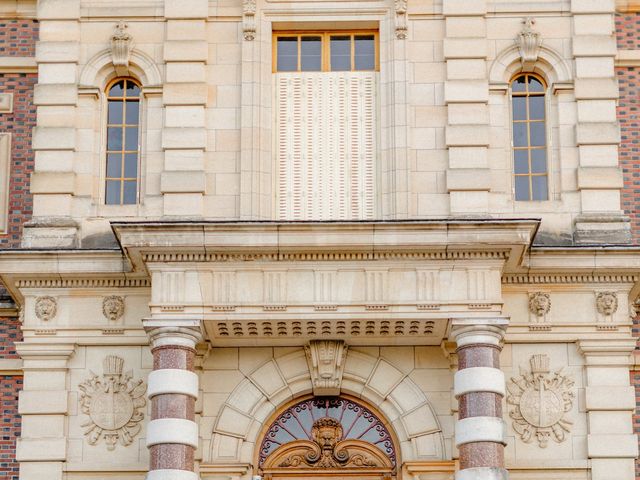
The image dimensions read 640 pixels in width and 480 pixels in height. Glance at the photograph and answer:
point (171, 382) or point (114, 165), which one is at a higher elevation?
point (114, 165)

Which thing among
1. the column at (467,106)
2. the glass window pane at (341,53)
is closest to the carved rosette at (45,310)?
the glass window pane at (341,53)

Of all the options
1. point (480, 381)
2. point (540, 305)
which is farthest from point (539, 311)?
point (480, 381)

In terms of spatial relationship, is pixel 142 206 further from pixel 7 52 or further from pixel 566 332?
pixel 566 332

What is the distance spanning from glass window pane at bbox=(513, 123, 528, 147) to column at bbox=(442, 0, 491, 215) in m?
0.67

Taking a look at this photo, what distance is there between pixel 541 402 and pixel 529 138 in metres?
4.03

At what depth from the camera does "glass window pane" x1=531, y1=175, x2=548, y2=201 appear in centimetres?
2561

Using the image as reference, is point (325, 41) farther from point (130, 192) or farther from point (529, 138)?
point (130, 192)

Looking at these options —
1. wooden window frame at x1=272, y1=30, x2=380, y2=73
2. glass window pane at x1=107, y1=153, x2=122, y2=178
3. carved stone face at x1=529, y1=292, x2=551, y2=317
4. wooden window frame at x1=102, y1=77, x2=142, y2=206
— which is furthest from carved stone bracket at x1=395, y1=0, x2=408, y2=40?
glass window pane at x1=107, y1=153, x2=122, y2=178

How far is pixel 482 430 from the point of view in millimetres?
22969

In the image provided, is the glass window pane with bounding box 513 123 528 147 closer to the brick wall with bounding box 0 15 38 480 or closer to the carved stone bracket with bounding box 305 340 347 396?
the carved stone bracket with bounding box 305 340 347 396

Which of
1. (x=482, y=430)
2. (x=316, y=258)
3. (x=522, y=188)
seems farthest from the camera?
(x=522, y=188)

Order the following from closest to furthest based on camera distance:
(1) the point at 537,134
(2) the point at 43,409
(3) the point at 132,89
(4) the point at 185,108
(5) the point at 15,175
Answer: (2) the point at 43,409, (4) the point at 185,108, (1) the point at 537,134, (3) the point at 132,89, (5) the point at 15,175

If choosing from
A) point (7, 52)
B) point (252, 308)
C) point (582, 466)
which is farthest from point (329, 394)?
point (7, 52)

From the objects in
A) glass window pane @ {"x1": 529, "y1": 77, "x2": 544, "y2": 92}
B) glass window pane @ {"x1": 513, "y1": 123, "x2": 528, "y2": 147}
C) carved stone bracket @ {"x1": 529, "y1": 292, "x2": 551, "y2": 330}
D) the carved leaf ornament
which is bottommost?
the carved leaf ornament
